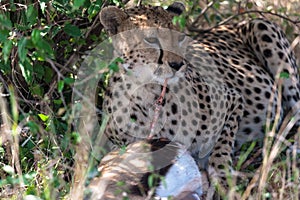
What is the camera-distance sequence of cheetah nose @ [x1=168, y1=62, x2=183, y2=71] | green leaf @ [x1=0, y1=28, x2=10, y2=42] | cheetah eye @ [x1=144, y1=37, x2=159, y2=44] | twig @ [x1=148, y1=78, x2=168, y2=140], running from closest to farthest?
green leaf @ [x1=0, y1=28, x2=10, y2=42] → cheetah nose @ [x1=168, y1=62, x2=183, y2=71] → cheetah eye @ [x1=144, y1=37, x2=159, y2=44] → twig @ [x1=148, y1=78, x2=168, y2=140]

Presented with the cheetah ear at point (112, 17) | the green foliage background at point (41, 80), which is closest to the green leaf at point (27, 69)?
the green foliage background at point (41, 80)

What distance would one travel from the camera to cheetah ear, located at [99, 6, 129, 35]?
4.12 meters

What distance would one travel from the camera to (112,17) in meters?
4.15

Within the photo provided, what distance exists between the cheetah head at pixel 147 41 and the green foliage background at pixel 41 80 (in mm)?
146

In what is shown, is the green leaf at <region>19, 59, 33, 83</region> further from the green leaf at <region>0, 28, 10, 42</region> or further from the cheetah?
the cheetah

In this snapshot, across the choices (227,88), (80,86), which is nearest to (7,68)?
(80,86)

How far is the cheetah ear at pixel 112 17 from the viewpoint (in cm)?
412

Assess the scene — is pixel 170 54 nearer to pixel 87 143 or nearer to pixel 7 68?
pixel 87 143

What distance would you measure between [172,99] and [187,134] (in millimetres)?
235

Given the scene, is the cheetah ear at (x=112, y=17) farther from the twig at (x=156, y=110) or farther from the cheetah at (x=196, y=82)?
the twig at (x=156, y=110)

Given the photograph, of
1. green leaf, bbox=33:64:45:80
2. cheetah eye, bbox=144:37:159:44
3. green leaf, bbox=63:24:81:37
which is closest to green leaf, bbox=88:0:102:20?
green leaf, bbox=63:24:81:37

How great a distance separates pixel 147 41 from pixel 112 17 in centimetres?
25

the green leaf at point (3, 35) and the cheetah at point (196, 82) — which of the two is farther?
the cheetah at point (196, 82)

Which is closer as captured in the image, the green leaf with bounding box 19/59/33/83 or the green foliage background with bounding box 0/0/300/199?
the green foliage background with bounding box 0/0/300/199
